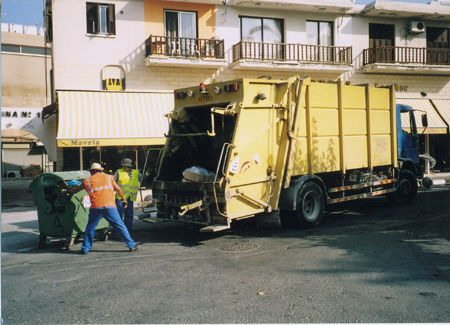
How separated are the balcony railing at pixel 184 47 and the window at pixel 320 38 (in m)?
4.11

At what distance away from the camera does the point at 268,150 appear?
7312mm

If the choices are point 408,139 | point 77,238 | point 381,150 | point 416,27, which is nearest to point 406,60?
point 416,27

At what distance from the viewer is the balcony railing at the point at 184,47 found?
15023 millimetres

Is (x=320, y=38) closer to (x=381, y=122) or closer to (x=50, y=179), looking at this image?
(x=381, y=122)

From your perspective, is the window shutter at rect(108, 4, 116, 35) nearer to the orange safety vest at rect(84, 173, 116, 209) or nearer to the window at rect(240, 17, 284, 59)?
the window at rect(240, 17, 284, 59)

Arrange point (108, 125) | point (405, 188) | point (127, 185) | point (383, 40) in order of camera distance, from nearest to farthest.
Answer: point (127, 185) → point (405, 188) → point (108, 125) → point (383, 40)

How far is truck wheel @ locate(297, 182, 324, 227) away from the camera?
7.75 meters

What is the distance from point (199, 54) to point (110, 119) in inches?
171

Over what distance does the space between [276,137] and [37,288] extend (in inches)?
175

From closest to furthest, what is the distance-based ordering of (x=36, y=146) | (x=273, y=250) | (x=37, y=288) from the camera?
(x=37, y=288), (x=273, y=250), (x=36, y=146)

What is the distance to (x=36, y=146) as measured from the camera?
27984mm

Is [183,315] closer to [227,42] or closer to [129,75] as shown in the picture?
[129,75]

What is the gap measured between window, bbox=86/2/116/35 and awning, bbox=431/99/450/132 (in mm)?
14601

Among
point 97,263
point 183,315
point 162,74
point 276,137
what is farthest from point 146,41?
point 183,315
